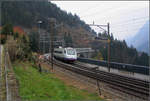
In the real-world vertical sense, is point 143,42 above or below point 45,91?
above

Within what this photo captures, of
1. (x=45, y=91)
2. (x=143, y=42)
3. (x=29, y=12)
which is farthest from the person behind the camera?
(x=143, y=42)

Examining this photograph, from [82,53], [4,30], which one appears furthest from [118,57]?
[4,30]

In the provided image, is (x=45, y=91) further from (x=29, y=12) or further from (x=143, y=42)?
(x=143, y=42)

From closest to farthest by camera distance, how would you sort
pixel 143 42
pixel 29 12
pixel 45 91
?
pixel 45 91
pixel 29 12
pixel 143 42

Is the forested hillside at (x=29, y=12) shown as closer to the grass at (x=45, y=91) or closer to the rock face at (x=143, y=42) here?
the rock face at (x=143, y=42)

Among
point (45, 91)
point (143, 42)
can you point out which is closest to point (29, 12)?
point (143, 42)

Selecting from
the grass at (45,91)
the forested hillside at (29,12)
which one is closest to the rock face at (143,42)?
the grass at (45,91)

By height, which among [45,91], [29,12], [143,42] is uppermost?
[29,12]

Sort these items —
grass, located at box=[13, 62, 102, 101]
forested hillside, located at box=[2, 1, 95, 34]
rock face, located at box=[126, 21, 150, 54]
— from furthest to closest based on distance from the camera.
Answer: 1. forested hillside, located at box=[2, 1, 95, 34]
2. rock face, located at box=[126, 21, 150, 54]
3. grass, located at box=[13, 62, 102, 101]

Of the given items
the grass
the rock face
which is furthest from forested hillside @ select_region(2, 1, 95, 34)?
the grass

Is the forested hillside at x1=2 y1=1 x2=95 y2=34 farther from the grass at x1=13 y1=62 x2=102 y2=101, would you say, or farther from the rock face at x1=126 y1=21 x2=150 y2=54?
the grass at x1=13 y1=62 x2=102 y2=101

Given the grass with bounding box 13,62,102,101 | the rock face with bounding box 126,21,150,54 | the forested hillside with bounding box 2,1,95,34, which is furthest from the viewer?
the forested hillside with bounding box 2,1,95,34

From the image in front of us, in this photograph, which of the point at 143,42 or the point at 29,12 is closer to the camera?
the point at 29,12

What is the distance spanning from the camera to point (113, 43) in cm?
2519
